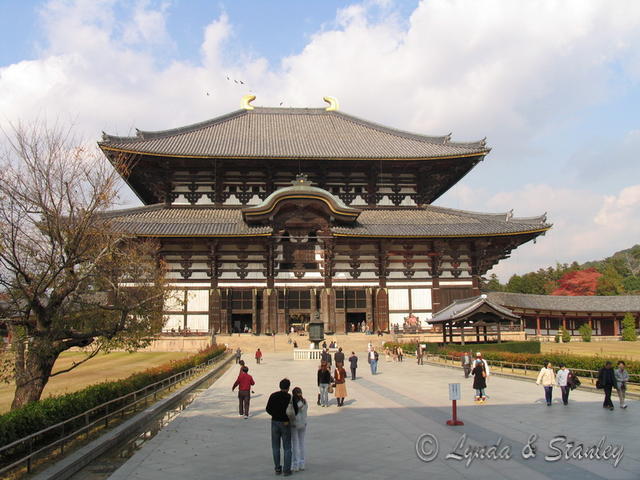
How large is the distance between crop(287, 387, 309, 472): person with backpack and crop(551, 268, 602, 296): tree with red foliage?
295 ft

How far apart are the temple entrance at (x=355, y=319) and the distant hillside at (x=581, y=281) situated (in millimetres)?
28098

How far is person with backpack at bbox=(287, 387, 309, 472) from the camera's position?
33.1ft

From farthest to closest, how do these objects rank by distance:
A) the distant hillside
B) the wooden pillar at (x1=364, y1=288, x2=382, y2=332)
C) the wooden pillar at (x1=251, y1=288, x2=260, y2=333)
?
the distant hillside, the wooden pillar at (x1=364, y1=288, x2=382, y2=332), the wooden pillar at (x1=251, y1=288, x2=260, y2=333)

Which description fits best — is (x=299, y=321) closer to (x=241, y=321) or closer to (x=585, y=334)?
(x=241, y=321)

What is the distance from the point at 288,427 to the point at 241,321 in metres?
41.6

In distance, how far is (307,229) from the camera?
48844 mm

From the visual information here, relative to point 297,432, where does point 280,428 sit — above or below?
above

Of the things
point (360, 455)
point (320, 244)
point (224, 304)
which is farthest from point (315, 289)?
point (360, 455)

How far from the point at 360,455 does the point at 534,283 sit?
3992 inches

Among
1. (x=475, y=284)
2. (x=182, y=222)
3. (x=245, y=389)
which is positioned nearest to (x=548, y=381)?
(x=245, y=389)

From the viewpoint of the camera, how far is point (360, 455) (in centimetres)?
1098

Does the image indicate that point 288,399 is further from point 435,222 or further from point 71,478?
point 435,222

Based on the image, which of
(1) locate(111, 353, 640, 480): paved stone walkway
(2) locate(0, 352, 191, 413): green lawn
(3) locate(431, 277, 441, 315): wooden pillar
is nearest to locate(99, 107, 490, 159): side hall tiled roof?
(3) locate(431, 277, 441, 315): wooden pillar

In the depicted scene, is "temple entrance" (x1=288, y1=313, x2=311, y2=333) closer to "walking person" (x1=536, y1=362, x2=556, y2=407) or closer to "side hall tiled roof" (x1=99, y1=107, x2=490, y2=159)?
"side hall tiled roof" (x1=99, y1=107, x2=490, y2=159)
